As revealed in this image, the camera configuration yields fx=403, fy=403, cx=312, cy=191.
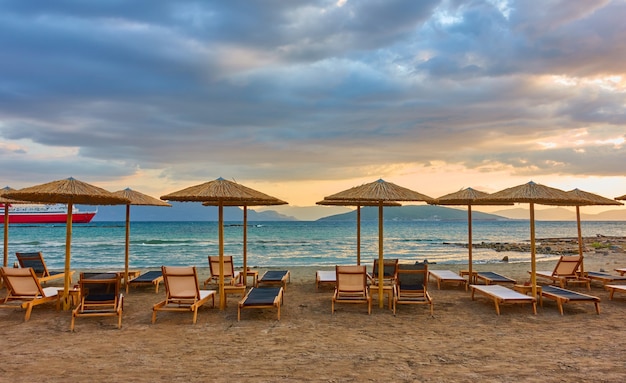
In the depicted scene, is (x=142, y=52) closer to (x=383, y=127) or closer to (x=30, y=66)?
(x=30, y=66)

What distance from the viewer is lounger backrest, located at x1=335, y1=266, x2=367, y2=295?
707 cm

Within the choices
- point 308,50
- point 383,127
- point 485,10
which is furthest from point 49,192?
point 383,127

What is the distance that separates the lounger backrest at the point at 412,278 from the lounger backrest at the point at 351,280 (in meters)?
0.62

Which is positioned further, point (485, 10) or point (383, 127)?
point (383, 127)

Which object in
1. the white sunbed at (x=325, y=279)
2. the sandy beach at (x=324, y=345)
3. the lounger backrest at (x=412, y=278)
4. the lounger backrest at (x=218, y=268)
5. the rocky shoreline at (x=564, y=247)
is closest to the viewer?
the sandy beach at (x=324, y=345)

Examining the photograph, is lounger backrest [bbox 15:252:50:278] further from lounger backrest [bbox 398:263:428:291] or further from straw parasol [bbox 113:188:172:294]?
lounger backrest [bbox 398:263:428:291]

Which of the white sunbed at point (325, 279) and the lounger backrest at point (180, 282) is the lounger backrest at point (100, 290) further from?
the white sunbed at point (325, 279)

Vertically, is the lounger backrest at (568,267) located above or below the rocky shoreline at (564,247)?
above

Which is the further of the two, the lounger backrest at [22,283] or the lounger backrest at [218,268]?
the lounger backrest at [218,268]

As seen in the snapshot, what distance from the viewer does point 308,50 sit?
1103 cm

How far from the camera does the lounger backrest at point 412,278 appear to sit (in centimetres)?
685

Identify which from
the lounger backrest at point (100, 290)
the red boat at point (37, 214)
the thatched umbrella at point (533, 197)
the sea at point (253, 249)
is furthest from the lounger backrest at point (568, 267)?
the red boat at point (37, 214)

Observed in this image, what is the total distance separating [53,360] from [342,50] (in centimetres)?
1009

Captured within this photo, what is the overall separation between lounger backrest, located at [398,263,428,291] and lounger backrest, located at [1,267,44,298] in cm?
600
